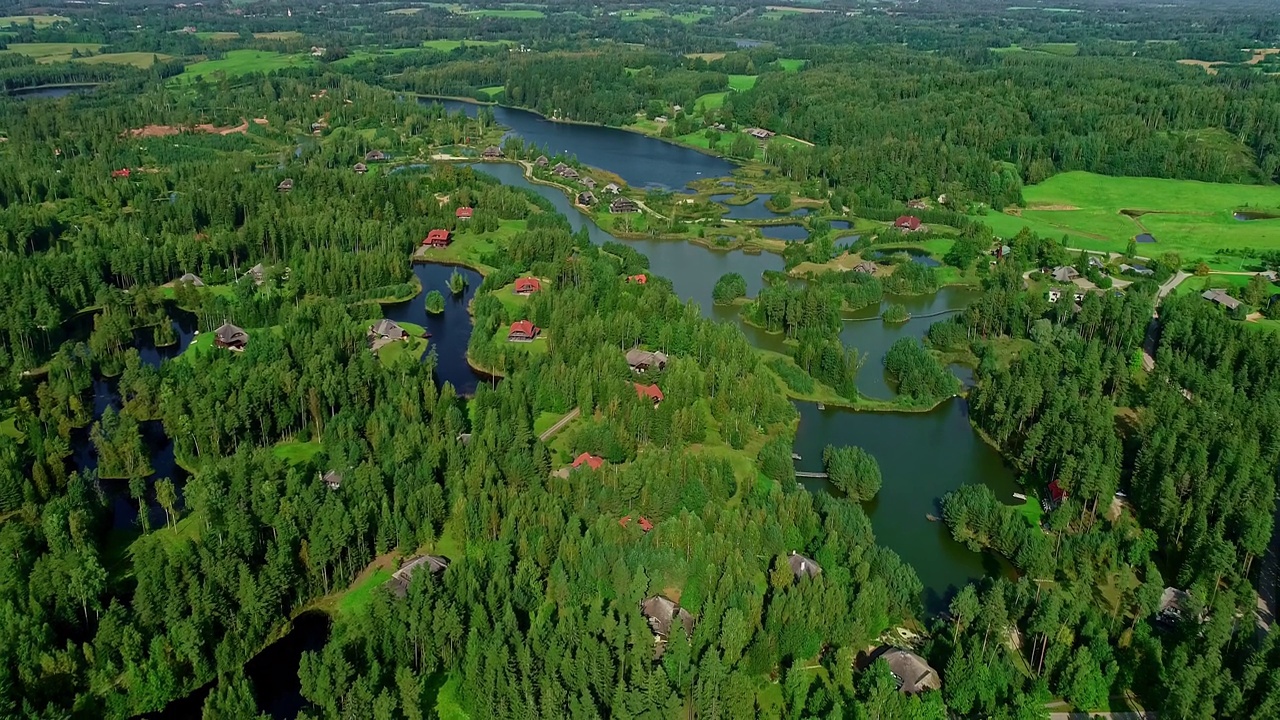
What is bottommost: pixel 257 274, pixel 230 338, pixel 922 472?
pixel 922 472

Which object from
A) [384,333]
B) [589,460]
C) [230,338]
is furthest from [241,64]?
[589,460]

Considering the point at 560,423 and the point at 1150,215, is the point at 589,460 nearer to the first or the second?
the point at 560,423

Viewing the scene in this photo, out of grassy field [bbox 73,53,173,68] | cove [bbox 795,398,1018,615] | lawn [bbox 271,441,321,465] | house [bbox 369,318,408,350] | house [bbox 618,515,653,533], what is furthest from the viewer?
grassy field [bbox 73,53,173,68]

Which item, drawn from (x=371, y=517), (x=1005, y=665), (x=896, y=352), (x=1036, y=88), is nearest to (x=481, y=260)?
(x=896, y=352)

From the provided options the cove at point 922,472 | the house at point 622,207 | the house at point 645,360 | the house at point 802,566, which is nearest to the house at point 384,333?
the house at point 645,360

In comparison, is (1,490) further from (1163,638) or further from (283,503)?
(1163,638)

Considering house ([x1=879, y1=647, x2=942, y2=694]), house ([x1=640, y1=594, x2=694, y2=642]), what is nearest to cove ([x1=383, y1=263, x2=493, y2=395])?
house ([x1=640, y1=594, x2=694, y2=642])

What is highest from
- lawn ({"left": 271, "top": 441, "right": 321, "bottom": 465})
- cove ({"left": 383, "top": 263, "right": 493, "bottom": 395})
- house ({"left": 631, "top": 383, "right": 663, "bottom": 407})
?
house ({"left": 631, "top": 383, "right": 663, "bottom": 407})

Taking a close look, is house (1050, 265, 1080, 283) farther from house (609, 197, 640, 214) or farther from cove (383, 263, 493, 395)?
cove (383, 263, 493, 395)
